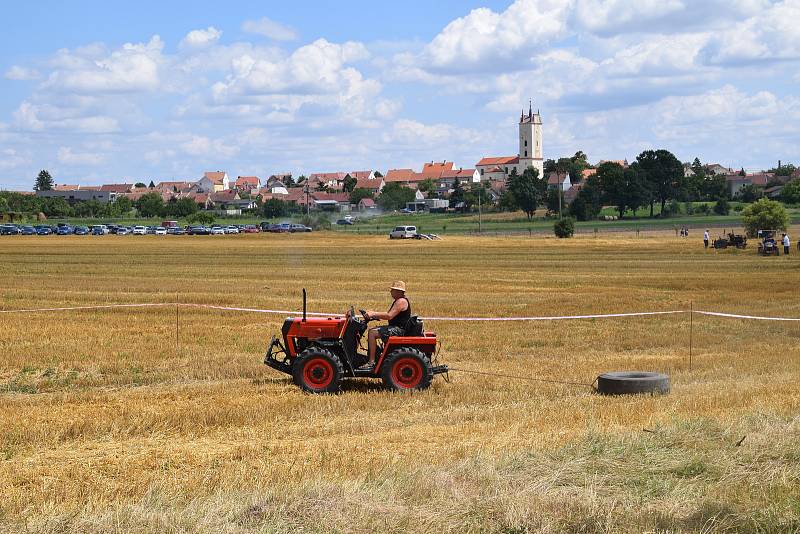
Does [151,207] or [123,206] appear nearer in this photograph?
[151,207]

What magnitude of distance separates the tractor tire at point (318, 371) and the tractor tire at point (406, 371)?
0.67 meters

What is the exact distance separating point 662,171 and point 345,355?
137195 millimetres

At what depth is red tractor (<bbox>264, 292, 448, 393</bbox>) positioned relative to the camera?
14.4 meters

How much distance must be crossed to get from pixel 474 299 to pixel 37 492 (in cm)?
2283

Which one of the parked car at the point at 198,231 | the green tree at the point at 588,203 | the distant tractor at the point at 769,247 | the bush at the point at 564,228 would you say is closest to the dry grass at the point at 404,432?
the distant tractor at the point at 769,247

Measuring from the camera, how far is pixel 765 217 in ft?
241

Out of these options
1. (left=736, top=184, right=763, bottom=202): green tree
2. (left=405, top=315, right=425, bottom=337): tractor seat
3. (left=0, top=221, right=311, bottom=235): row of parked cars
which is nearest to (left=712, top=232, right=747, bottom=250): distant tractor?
(left=0, top=221, right=311, bottom=235): row of parked cars

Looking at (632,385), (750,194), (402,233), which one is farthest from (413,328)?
(750,194)

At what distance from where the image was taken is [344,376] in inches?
575

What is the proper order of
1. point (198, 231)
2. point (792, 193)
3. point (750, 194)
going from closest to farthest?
point (198, 231)
point (792, 193)
point (750, 194)

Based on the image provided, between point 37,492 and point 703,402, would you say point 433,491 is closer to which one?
point 37,492

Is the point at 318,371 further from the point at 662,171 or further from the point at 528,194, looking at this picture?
the point at 662,171

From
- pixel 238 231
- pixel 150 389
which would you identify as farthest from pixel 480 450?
pixel 238 231

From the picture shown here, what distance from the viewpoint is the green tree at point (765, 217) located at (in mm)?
73062
